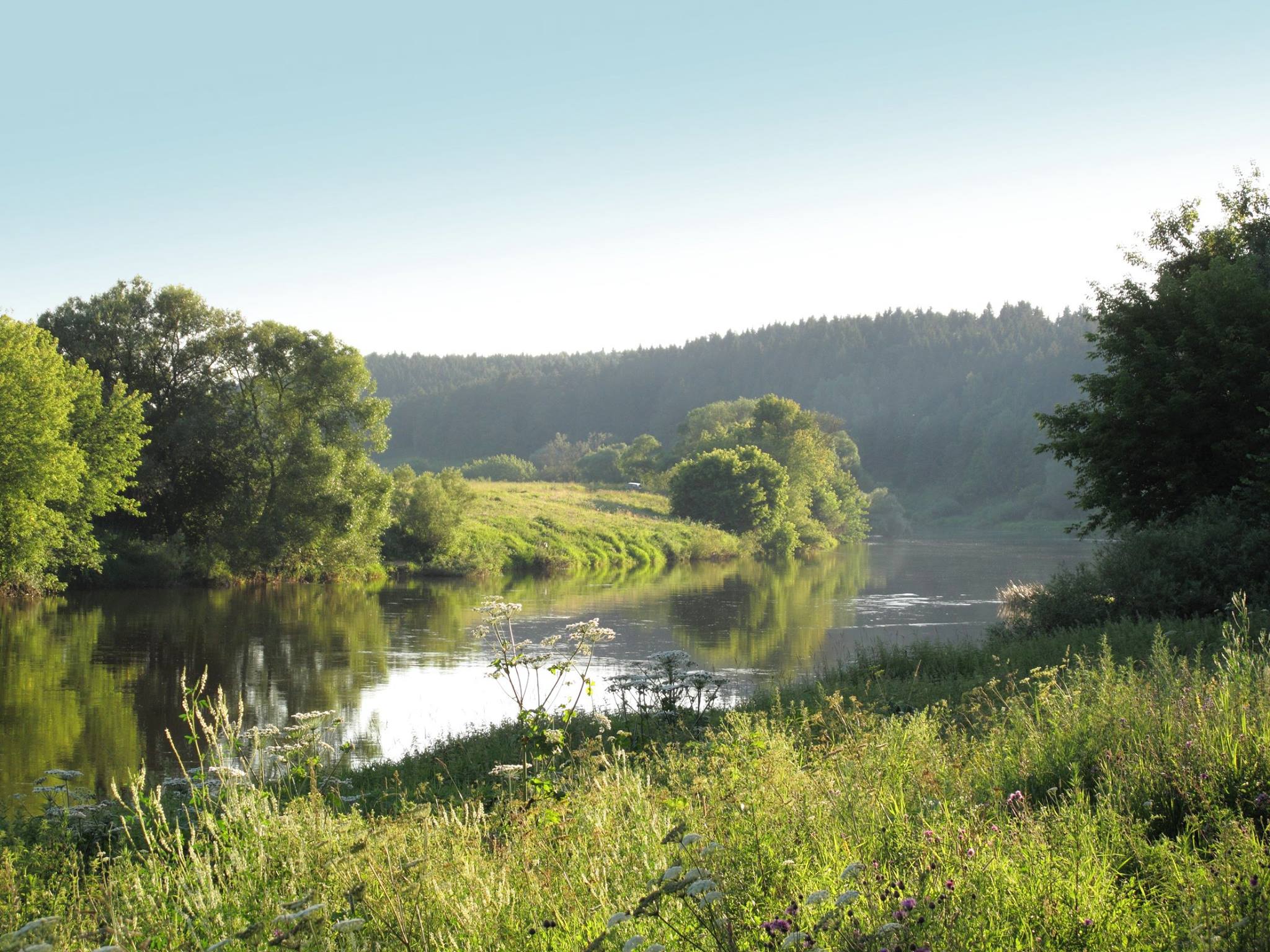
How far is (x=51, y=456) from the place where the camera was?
87.2 feet

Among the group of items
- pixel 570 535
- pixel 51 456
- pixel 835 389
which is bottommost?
pixel 570 535

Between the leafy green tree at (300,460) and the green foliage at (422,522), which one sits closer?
the leafy green tree at (300,460)

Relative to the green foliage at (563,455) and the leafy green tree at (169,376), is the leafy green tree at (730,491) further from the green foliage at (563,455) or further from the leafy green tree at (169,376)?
the green foliage at (563,455)

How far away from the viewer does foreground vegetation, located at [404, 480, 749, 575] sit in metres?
42.8

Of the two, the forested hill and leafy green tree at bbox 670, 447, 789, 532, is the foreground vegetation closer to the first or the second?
leafy green tree at bbox 670, 447, 789, 532

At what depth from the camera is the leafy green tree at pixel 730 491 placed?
6197 centimetres

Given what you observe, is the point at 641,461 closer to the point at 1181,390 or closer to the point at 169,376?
the point at 169,376

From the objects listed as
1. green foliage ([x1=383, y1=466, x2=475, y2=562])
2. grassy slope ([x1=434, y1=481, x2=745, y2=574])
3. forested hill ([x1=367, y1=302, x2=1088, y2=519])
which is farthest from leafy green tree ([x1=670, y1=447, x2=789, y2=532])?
forested hill ([x1=367, y1=302, x2=1088, y2=519])

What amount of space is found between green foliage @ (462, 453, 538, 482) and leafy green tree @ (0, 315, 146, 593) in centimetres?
8326

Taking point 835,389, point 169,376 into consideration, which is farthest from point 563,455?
point 169,376

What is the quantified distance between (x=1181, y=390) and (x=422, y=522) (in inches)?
1204

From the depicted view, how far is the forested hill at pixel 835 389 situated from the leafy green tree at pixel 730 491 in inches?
2285

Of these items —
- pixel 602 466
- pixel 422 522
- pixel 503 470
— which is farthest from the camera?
pixel 503 470

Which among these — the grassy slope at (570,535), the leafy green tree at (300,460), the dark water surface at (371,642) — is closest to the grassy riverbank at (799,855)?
the dark water surface at (371,642)
